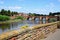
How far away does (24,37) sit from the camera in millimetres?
6711

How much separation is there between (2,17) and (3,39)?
357ft

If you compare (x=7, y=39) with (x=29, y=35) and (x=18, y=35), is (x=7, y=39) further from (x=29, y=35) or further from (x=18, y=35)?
(x=29, y=35)

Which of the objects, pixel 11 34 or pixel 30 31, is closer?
pixel 11 34

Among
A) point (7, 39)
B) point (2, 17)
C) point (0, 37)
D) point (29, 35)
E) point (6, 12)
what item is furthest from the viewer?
point (6, 12)

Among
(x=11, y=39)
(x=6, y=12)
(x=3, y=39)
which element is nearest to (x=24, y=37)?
(x=11, y=39)

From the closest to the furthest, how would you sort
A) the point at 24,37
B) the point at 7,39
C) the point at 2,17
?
the point at 7,39 < the point at 24,37 < the point at 2,17

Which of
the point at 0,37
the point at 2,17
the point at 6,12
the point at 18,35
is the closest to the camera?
the point at 0,37

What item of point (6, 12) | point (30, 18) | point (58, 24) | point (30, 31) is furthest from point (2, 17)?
point (30, 31)

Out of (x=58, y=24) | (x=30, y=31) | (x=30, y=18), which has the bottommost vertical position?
(x=30, y=18)

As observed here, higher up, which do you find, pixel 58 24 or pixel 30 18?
pixel 58 24

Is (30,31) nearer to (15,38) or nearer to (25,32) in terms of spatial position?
(25,32)

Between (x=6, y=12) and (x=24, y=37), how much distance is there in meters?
122

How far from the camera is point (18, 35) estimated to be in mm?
6141

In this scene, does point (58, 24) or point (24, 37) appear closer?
point (24, 37)
